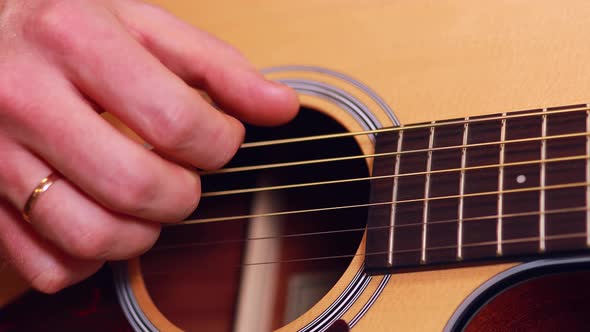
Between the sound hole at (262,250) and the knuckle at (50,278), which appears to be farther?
the sound hole at (262,250)

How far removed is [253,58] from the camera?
93 centimetres

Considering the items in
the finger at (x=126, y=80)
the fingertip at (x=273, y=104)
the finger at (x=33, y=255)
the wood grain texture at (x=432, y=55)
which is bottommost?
the finger at (x=33, y=255)

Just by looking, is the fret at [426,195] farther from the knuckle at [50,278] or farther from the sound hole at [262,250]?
the knuckle at [50,278]

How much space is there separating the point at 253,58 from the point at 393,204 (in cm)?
34

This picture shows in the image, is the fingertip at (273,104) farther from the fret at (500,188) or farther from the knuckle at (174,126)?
the fret at (500,188)

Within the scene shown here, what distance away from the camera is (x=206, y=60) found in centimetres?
73

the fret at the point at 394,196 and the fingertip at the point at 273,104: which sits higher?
the fingertip at the point at 273,104

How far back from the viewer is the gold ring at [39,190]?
664 millimetres

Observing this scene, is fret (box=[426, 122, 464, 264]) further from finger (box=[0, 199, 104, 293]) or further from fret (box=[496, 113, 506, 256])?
finger (box=[0, 199, 104, 293])

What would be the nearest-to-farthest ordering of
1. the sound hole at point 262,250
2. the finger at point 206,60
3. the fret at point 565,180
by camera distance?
the fret at point 565,180, the finger at point 206,60, the sound hole at point 262,250

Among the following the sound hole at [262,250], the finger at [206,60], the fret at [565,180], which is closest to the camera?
the fret at [565,180]

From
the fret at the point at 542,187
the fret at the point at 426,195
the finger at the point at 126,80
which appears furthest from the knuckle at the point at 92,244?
the fret at the point at 542,187

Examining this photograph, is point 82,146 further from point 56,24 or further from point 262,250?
point 262,250

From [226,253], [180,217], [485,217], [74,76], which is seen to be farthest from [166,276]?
[485,217]
